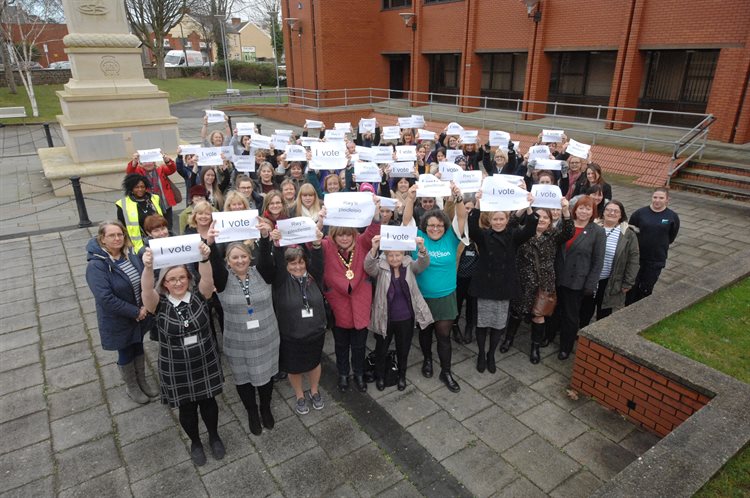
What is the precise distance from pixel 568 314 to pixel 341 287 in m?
2.72

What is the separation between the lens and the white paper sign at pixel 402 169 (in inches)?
257

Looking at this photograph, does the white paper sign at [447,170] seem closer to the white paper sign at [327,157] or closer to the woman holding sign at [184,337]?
the white paper sign at [327,157]

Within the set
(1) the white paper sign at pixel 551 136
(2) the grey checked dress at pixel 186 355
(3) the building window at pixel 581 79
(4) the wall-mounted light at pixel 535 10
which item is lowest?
(2) the grey checked dress at pixel 186 355

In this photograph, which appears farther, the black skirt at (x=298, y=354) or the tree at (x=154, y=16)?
the tree at (x=154, y=16)

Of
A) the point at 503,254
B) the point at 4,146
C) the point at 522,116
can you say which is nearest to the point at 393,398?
the point at 503,254

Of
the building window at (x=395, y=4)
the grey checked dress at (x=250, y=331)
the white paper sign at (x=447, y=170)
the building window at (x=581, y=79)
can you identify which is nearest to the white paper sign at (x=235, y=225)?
the grey checked dress at (x=250, y=331)

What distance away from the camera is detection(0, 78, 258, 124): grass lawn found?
26992 mm

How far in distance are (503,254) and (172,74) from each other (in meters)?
56.3

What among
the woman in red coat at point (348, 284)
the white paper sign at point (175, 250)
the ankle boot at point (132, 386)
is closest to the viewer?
the white paper sign at point (175, 250)

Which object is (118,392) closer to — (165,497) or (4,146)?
(165,497)

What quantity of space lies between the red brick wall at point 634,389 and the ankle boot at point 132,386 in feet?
14.5

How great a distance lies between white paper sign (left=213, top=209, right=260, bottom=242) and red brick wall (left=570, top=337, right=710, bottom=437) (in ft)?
11.2

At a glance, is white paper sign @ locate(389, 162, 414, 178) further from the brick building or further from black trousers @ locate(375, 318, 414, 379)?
the brick building

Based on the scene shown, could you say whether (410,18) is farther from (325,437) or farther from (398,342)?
(325,437)
